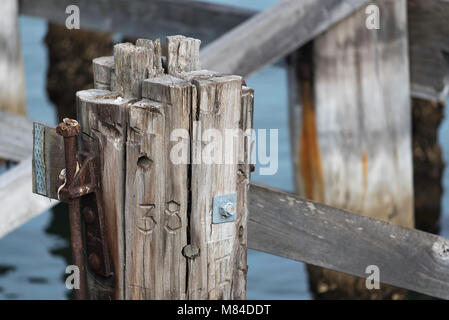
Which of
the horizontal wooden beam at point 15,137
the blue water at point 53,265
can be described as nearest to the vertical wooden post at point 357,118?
the blue water at point 53,265

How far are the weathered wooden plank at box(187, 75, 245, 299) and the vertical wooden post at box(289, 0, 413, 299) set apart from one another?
244 cm

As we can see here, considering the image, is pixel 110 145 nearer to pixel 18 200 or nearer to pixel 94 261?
pixel 94 261

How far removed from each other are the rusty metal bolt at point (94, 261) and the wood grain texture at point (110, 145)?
0.06m

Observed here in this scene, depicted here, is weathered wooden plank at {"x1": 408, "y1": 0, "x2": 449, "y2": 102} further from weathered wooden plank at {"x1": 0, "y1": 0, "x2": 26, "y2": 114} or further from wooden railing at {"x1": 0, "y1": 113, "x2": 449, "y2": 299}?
weathered wooden plank at {"x1": 0, "y1": 0, "x2": 26, "y2": 114}

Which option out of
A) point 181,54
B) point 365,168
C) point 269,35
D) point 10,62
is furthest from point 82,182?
point 10,62

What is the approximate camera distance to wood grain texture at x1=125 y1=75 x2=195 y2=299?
8.76 ft

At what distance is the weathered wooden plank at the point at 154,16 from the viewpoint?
5.58 m

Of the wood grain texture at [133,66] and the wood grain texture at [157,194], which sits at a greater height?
the wood grain texture at [133,66]

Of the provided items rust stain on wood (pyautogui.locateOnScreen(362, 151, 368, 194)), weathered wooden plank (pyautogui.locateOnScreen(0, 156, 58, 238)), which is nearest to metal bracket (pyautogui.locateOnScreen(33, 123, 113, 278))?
weathered wooden plank (pyautogui.locateOnScreen(0, 156, 58, 238))


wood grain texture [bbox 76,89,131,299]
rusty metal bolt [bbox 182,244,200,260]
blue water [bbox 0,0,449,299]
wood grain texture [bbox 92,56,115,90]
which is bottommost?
blue water [bbox 0,0,449,299]

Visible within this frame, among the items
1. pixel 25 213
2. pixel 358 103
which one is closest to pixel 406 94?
pixel 358 103

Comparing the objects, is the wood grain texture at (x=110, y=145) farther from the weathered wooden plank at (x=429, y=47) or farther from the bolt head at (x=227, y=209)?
the weathered wooden plank at (x=429, y=47)

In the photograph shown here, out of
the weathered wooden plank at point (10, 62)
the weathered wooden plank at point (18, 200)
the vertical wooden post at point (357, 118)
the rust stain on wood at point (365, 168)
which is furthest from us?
the weathered wooden plank at point (10, 62)

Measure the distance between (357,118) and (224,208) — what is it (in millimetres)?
2621
